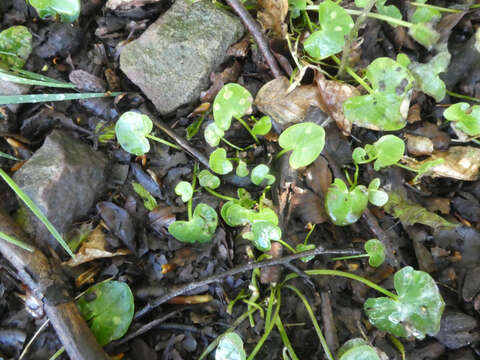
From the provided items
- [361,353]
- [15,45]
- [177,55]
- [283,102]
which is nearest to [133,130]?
[177,55]

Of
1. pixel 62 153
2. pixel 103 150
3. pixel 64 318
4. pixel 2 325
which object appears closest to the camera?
pixel 64 318

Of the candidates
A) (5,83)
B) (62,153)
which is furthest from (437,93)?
(5,83)

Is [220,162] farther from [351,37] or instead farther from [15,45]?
[15,45]

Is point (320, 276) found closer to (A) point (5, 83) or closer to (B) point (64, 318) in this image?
(B) point (64, 318)

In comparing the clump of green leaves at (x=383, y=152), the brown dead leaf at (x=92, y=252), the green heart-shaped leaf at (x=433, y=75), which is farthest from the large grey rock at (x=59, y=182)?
the green heart-shaped leaf at (x=433, y=75)

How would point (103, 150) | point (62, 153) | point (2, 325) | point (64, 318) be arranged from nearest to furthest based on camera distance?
1. point (64, 318)
2. point (2, 325)
3. point (62, 153)
4. point (103, 150)

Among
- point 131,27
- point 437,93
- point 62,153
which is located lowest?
point 437,93

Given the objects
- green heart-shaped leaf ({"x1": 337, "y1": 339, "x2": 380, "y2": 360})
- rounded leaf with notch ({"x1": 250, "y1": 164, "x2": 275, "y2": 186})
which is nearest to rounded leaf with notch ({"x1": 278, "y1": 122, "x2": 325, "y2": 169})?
rounded leaf with notch ({"x1": 250, "y1": 164, "x2": 275, "y2": 186})
